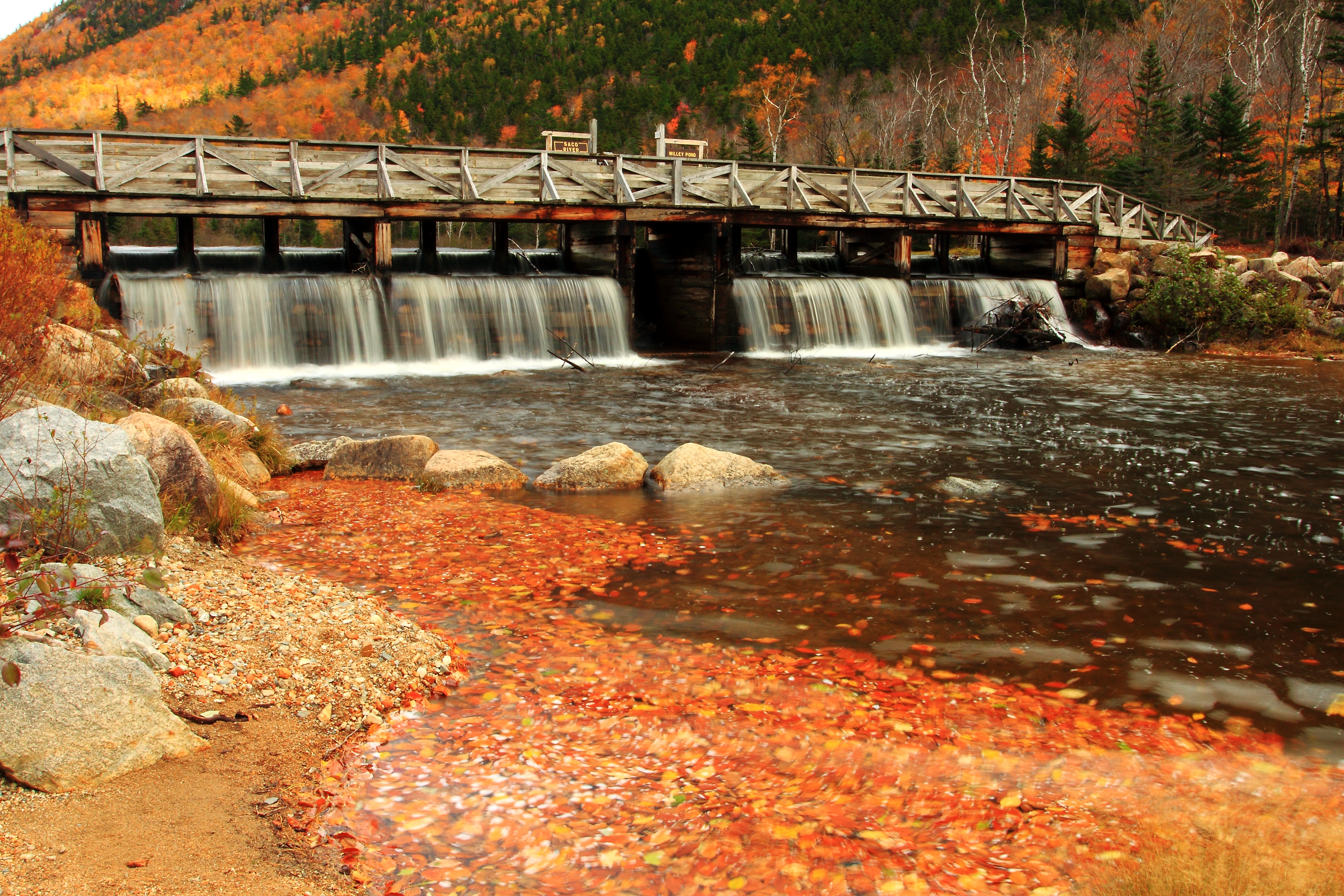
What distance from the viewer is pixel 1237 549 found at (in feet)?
28.6

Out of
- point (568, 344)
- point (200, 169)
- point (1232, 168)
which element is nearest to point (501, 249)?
point (568, 344)

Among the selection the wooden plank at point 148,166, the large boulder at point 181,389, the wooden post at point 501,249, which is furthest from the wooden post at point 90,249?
the wooden post at point 501,249

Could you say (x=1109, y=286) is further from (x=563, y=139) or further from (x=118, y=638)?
(x=118, y=638)

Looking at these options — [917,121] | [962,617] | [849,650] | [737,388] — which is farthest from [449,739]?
[917,121]

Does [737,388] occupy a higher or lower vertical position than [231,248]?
lower

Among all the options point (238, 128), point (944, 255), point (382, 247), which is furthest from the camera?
point (238, 128)

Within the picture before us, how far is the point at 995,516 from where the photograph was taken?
9.69 metres

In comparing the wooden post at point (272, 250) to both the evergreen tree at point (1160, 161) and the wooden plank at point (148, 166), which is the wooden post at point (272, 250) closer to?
the wooden plank at point (148, 166)

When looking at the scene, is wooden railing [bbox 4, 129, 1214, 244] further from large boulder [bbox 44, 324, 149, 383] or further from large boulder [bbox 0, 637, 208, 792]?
large boulder [bbox 0, 637, 208, 792]

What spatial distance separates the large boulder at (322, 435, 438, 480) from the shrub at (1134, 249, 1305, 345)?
2190 centimetres

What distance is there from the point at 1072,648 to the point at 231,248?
1058 inches

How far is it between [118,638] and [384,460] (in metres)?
6.06

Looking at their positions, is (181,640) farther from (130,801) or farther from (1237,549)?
(1237,549)

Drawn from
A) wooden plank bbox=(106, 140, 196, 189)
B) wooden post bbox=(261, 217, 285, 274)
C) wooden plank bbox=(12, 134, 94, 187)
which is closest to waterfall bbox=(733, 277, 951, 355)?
wooden post bbox=(261, 217, 285, 274)
